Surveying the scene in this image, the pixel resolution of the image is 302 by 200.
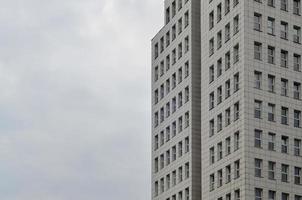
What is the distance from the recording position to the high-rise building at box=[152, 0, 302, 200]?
10731 centimetres

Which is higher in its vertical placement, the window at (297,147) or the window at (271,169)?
the window at (297,147)

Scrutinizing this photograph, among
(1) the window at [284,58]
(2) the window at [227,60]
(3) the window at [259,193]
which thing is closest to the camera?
(3) the window at [259,193]

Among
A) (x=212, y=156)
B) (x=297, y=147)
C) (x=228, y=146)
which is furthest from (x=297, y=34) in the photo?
(x=212, y=156)

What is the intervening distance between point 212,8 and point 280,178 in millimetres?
25304

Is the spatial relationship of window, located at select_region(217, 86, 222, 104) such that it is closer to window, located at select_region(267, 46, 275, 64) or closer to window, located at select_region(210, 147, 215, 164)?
window, located at select_region(210, 147, 215, 164)

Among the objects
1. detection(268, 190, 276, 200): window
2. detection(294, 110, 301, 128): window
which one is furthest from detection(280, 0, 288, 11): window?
detection(268, 190, 276, 200): window

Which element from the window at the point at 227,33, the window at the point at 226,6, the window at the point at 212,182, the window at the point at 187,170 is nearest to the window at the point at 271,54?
the window at the point at 227,33

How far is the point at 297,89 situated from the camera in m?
113

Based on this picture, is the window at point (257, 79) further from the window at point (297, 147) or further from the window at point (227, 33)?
the window at point (297, 147)

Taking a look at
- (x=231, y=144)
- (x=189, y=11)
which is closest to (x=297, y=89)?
(x=231, y=144)

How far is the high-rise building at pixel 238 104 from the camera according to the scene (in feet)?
352

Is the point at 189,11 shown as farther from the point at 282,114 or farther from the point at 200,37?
the point at 282,114

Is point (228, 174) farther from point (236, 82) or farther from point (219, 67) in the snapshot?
point (219, 67)

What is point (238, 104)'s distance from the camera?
357 ft
